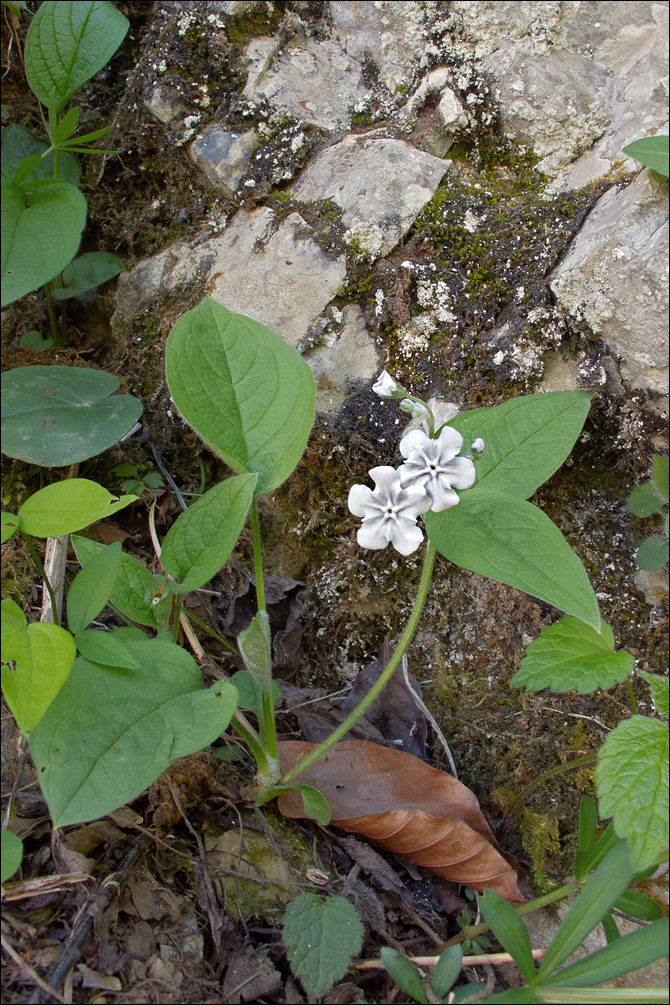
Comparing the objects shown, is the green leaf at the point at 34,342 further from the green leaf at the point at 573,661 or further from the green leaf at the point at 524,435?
the green leaf at the point at 573,661

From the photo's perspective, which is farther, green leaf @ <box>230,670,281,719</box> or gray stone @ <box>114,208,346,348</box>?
gray stone @ <box>114,208,346,348</box>

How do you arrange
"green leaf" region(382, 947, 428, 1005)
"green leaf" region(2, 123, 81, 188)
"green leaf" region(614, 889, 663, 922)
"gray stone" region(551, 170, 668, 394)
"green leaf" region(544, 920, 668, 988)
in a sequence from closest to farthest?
"green leaf" region(544, 920, 668, 988), "green leaf" region(382, 947, 428, 1005), "green leaf" region(614, 889, 663, 922), "gray stone" region(551, 170, 668, 394), "green leaf" region(2, 123, 81, 188)

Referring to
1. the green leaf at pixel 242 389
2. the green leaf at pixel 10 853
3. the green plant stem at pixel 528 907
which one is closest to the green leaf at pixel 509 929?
the green plant stem at pixel 528 907

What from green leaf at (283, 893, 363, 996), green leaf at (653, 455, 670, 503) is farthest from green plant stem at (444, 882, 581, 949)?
green leaf at (653, 455, 670, 503)

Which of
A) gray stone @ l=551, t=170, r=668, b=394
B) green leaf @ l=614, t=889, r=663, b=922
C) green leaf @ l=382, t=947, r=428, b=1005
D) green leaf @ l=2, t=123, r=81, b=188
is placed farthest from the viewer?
green leaf @ l=2, t=123, r=81, b=188

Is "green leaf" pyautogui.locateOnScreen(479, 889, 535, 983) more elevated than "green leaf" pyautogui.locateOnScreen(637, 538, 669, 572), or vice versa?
"green leaf" pyautogui.locateOnScreen(637, 538, 669, 572)

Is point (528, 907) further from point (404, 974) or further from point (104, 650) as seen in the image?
point (104, 650)

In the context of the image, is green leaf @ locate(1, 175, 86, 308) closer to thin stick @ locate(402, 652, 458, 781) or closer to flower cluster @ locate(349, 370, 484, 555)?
flower cluster @ locate(349, 370, 484, 555)
